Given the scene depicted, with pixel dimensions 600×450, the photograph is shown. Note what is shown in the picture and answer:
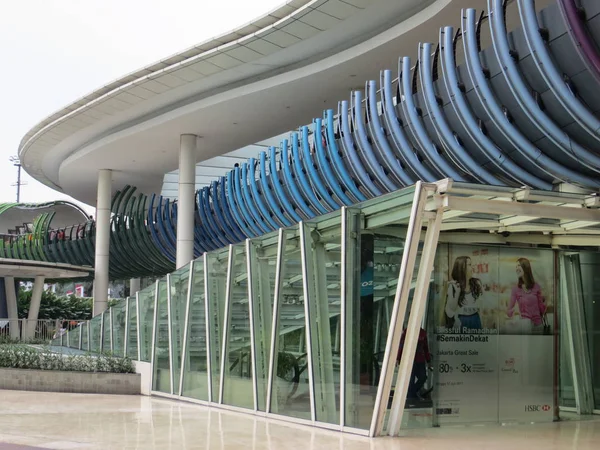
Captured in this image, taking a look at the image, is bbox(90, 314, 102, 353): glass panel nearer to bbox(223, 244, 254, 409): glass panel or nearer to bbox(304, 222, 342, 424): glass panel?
bbox(223, 244, 254, 409): glass panel

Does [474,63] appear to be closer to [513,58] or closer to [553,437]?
[513,58]

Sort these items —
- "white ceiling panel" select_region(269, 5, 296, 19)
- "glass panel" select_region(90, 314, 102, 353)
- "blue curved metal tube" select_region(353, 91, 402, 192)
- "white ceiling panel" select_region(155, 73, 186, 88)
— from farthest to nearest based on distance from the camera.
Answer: "white ceiling panel" select_region(155, 73, 186, 88), "glass panel" select_region(90, 314, 102, 353), "white ceiling panel" select_region(269, 5, 296, 19), "blue curved metal tube" select_region(353, 91, 402, 192)

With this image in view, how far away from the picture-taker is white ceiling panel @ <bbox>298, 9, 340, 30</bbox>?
2306 centimetres

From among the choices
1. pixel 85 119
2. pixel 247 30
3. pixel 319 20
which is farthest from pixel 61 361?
pixel 85 119

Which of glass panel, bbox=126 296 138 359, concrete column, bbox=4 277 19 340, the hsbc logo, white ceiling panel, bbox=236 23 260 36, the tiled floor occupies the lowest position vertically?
the tiled floor

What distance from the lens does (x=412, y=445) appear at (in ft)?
35.2

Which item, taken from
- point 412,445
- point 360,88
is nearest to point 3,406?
point 412,445

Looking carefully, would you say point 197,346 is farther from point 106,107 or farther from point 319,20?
point 106,107

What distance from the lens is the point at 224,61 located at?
26766 millimetres

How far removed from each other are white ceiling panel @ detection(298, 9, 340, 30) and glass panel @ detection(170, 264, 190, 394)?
7.91 m

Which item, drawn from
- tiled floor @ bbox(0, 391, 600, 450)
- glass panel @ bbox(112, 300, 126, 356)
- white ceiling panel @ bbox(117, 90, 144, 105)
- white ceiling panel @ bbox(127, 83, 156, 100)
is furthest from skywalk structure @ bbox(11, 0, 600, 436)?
white ceiling panel @ bbox(117, 90, 144, 105)

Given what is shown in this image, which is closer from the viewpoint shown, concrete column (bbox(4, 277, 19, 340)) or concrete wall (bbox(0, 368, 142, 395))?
concrete wall (bbox(0, 368, 142, 395))

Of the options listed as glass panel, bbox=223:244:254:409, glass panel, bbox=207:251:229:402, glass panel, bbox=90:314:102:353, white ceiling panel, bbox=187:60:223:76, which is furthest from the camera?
white ceiling panel, bbox=187:60:223:76

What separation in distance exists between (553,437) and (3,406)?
9682 millimetres
